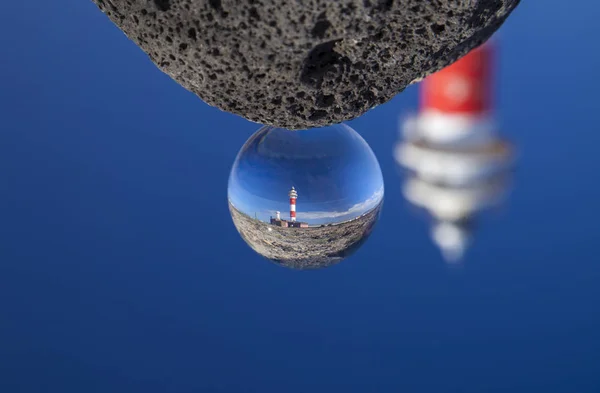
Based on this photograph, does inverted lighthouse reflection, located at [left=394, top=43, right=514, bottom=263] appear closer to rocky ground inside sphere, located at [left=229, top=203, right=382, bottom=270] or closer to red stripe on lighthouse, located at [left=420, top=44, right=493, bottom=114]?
red stripe on lighthouse, located at [left=420, top=44, right=493, bottom=114]

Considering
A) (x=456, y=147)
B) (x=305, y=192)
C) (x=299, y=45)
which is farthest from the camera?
(x=456, y=147)

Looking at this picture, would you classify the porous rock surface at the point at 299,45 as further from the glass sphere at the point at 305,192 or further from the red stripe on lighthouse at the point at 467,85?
the red stripe on lighthouse at the point at 467,85

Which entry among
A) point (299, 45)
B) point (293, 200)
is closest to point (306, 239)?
point (293, 200)

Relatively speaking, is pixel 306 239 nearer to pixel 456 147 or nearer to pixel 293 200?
pixel 293 200

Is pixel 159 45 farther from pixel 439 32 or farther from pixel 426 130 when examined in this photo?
pixel 426 130

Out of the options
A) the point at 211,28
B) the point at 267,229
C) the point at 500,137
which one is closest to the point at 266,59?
the point at 211,28

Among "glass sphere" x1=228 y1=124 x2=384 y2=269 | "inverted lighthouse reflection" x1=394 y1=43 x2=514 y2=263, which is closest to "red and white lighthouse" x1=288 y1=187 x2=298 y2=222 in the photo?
"glass sphere" x1=228 y1=124 x2=384 y2=269
